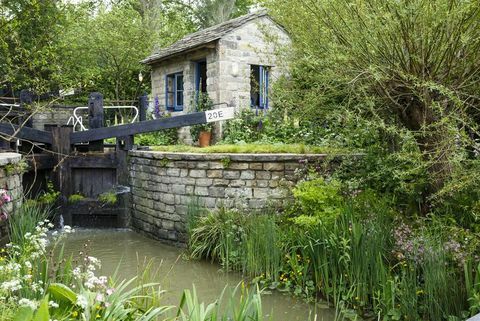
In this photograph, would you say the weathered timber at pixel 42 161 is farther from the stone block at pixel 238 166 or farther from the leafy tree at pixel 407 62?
the leafy tree at pixel 407 62

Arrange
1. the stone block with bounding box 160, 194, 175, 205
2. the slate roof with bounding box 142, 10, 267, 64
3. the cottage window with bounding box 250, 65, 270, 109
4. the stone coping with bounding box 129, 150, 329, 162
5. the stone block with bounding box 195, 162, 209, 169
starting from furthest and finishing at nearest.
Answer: the cottage window with bounding box 250, 65, 270, 109, the slate roof with bounding box 142, 10, 267, 64, the stone block with bounding box 160, 194, 175, 205, the stone block with bounding box 195, 162, 209, 169, the stone coping with bounding box 129, 150, 329, 162

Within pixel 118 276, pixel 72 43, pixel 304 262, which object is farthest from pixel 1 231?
pixel 72 43

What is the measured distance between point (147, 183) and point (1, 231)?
2753mm

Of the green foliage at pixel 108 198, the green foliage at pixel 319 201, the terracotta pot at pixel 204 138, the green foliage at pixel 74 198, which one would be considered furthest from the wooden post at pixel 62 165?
the green foliage at pixel 319 201

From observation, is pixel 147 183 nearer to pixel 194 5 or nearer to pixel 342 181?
pixel 342 181

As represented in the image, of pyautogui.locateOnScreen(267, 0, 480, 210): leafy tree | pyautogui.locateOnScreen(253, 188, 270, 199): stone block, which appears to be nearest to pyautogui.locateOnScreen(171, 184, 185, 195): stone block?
pyautogui.locateOnScreen(253, 188, 270, 199): stone block

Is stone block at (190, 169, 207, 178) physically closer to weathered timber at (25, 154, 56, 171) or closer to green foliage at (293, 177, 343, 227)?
green foliage at (293, 177, 343, 227)

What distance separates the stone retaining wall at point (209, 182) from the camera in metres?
6.76

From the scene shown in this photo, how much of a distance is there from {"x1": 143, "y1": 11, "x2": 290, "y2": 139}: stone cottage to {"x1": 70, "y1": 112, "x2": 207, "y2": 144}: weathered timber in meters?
2.18

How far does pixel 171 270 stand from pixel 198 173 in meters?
1.66

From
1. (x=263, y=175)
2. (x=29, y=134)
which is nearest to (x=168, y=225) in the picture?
(x=263, y=175)

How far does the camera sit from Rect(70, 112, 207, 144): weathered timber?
325 inches

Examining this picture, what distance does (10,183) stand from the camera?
6.04m

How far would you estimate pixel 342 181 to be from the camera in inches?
253
